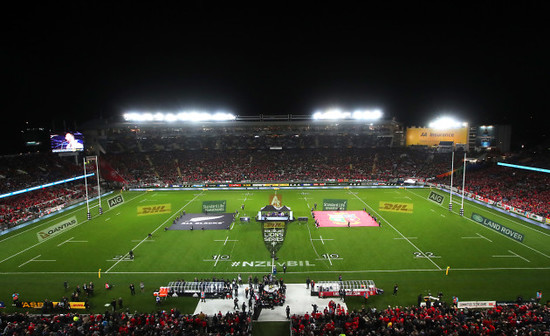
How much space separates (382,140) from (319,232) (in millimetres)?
56466

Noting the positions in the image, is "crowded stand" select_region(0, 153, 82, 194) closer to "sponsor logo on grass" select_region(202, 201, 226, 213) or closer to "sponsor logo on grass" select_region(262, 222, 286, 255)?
A: "sponsor logo on grass" select_region(202, 201, 226, 213)

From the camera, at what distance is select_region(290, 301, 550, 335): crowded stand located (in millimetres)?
13922

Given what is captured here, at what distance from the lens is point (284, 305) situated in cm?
1884

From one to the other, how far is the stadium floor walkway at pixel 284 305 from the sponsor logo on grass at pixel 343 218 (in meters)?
16.3

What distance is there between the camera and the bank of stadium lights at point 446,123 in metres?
70.7

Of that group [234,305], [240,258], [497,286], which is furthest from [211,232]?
[497,286]

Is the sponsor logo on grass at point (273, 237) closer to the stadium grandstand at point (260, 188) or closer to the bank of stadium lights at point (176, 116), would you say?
the stadium grandstand at point (260, 188)

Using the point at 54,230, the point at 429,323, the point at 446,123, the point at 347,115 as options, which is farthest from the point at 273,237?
the point at 446,123

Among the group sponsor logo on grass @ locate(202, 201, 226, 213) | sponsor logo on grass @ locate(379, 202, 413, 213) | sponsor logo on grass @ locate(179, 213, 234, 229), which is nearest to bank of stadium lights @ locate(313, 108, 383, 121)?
sponsor logo on grass @ locate(379, 202, 413, 213)

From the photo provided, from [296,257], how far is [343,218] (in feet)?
42.7

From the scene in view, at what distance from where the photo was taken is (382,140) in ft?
268

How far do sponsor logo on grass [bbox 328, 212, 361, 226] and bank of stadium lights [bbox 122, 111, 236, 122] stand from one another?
40428mm

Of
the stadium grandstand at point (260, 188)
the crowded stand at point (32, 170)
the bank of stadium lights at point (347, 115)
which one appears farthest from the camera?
the bank of stadium lights at point (347, 115)

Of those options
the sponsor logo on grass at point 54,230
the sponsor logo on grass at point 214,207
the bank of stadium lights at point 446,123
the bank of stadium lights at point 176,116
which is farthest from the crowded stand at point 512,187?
the sponsor logo on grass at point 54,230
